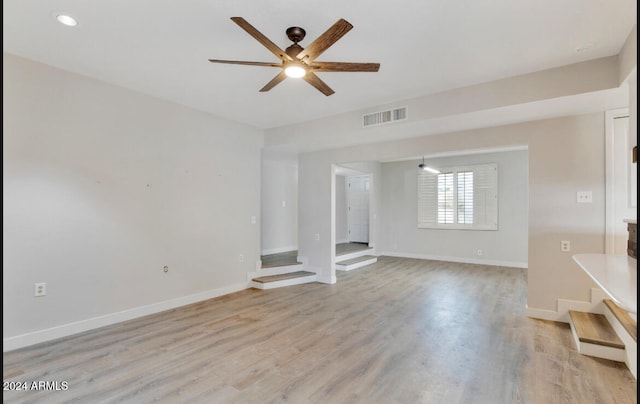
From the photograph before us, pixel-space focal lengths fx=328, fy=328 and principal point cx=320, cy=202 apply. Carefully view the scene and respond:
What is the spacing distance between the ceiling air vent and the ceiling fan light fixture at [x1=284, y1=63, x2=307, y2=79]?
1876 mm

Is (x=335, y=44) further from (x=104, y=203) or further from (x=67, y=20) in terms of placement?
(x=104, y=203)

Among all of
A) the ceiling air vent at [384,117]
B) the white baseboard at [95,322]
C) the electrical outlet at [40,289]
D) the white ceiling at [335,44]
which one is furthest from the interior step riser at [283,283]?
the white ceiling at [335,44]

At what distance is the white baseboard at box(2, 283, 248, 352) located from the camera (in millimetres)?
3195

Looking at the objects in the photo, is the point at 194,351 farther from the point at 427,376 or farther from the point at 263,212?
the point at 263,212

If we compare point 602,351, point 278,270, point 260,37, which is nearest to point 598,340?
point 602,351

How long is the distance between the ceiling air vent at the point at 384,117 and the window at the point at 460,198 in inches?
162

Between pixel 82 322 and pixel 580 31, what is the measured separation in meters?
5.58

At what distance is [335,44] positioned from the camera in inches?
117

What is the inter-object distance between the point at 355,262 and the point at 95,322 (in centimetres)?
488

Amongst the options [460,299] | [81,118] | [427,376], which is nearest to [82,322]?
[81,118]

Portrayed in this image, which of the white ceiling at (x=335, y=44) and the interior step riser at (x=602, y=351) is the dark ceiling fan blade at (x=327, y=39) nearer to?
the white ceiling at (x=335, y=44)

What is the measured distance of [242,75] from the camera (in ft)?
11.7

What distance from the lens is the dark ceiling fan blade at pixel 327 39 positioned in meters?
2.19

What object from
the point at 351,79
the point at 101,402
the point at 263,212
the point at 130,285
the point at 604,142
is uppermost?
the point at 351,79
